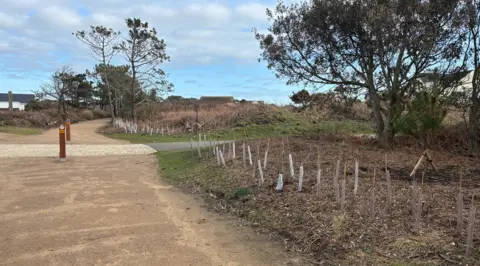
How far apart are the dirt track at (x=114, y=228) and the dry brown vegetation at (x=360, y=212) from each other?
0.52 m

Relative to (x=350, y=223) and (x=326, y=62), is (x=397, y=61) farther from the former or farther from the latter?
(x=350, y=223)

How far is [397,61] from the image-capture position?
13.3m

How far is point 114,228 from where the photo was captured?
560 cm

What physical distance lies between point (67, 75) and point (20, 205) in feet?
158

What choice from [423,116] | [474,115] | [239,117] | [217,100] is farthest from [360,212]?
[217,100]

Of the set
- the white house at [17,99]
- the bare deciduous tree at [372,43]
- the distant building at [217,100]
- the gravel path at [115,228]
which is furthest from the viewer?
the white house at [17,99]

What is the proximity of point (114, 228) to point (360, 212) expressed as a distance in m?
3.46

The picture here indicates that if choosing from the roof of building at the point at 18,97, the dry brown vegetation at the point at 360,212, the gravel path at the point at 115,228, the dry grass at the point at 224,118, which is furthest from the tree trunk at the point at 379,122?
the roof of building at the point at 18,97

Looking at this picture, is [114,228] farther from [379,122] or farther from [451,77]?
[451,77]

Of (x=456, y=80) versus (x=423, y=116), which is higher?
(x=456, y=80)

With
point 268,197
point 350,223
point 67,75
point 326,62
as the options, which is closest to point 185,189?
point 268,197

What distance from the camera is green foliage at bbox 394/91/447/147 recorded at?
496 inches

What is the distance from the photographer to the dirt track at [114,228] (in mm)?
4512

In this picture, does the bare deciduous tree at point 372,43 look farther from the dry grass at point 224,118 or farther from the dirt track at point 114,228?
the dry grass at point 224,118
